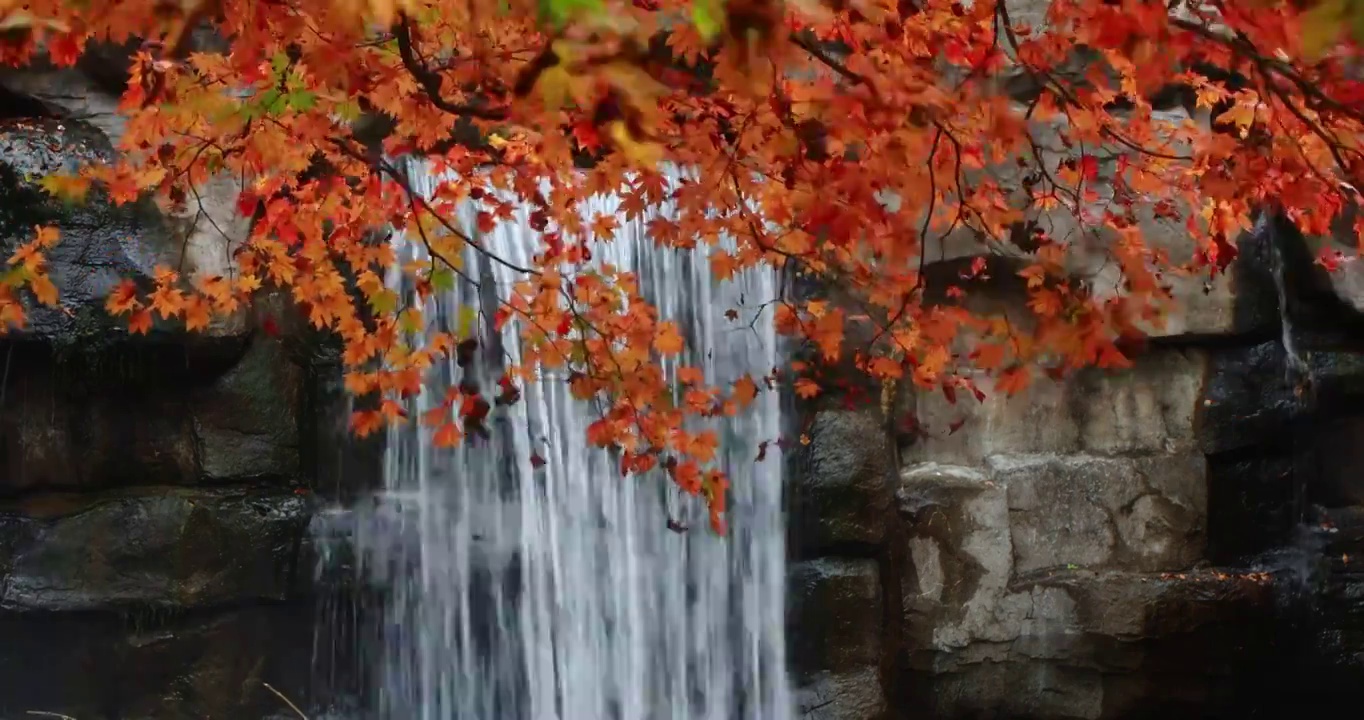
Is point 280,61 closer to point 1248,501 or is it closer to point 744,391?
point 744,391

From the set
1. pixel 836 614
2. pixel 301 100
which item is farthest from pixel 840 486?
pixel 301 100

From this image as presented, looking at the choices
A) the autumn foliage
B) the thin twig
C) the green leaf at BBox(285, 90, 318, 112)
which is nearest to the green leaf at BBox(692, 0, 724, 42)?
the autumn foliage

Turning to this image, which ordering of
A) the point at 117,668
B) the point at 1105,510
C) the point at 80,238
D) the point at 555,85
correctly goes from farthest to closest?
the point at 1105,510
the point at 117,668
the point at 80,238
the point at 555,85

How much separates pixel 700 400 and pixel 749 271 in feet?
3.21

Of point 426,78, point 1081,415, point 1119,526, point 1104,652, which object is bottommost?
point 1104,652

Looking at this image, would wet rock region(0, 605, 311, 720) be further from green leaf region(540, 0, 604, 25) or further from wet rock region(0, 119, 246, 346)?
green leaf region(540, 0, 604, 25)

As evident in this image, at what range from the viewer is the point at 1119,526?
20.7 feet

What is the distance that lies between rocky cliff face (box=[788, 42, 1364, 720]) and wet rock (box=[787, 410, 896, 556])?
0.5 inches

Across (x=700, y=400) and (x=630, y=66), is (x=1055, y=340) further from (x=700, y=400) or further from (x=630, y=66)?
(x=700, y=400)

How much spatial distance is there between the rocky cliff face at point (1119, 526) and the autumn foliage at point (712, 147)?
0.45 m

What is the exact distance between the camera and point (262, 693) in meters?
5.72

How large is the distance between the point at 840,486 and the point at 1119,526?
1810 mm

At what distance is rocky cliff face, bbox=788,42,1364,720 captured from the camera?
235 inches

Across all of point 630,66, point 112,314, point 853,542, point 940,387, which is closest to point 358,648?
point 112,314
